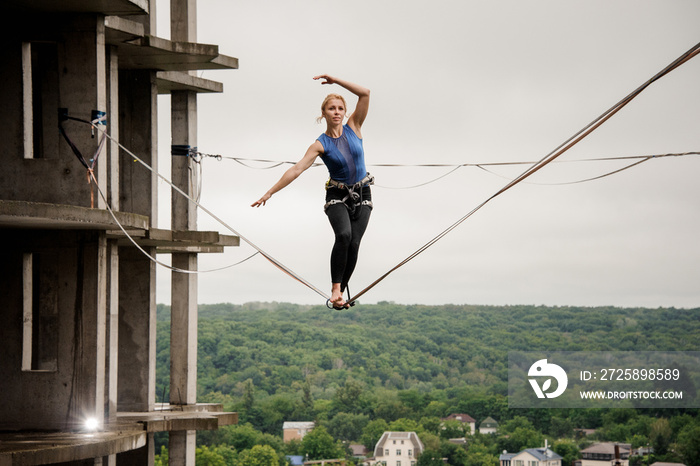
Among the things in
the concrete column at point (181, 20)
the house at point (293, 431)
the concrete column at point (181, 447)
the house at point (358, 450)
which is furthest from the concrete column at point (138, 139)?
the house at point (358, 450)

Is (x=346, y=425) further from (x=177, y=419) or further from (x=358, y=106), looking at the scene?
(x=358, y=106)

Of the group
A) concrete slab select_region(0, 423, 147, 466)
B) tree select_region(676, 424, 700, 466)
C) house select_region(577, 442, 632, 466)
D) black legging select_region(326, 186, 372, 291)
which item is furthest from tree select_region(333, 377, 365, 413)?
black legging select_region(326, 186, 372, 291)

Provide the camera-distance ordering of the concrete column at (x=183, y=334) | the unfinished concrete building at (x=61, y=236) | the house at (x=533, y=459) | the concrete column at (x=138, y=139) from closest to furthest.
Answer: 1. the unfinished concrete building at (x=61, y=236)
2. the concrete column at (x=138, y=139)
3. the concrete column at (x=183, y=334)
4. the house at (x=533, y=459)

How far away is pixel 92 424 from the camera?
18.7m

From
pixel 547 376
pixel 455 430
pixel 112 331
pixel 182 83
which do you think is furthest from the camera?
pixel 547 376

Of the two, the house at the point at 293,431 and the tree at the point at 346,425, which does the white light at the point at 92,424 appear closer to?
the house at the point at 293,431

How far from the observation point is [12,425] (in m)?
18.7

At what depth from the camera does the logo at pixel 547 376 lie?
136m

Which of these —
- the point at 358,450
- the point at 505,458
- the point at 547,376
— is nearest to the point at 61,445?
the point at 505,458

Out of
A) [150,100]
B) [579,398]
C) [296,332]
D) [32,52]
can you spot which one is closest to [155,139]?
[150,100]

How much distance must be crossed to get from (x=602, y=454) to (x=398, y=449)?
2532cm

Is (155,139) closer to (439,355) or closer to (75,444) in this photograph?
(75,444)

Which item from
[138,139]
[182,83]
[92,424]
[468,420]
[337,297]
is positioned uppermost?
[182,83]

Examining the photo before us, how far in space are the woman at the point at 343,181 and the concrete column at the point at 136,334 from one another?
11841 millimetres
